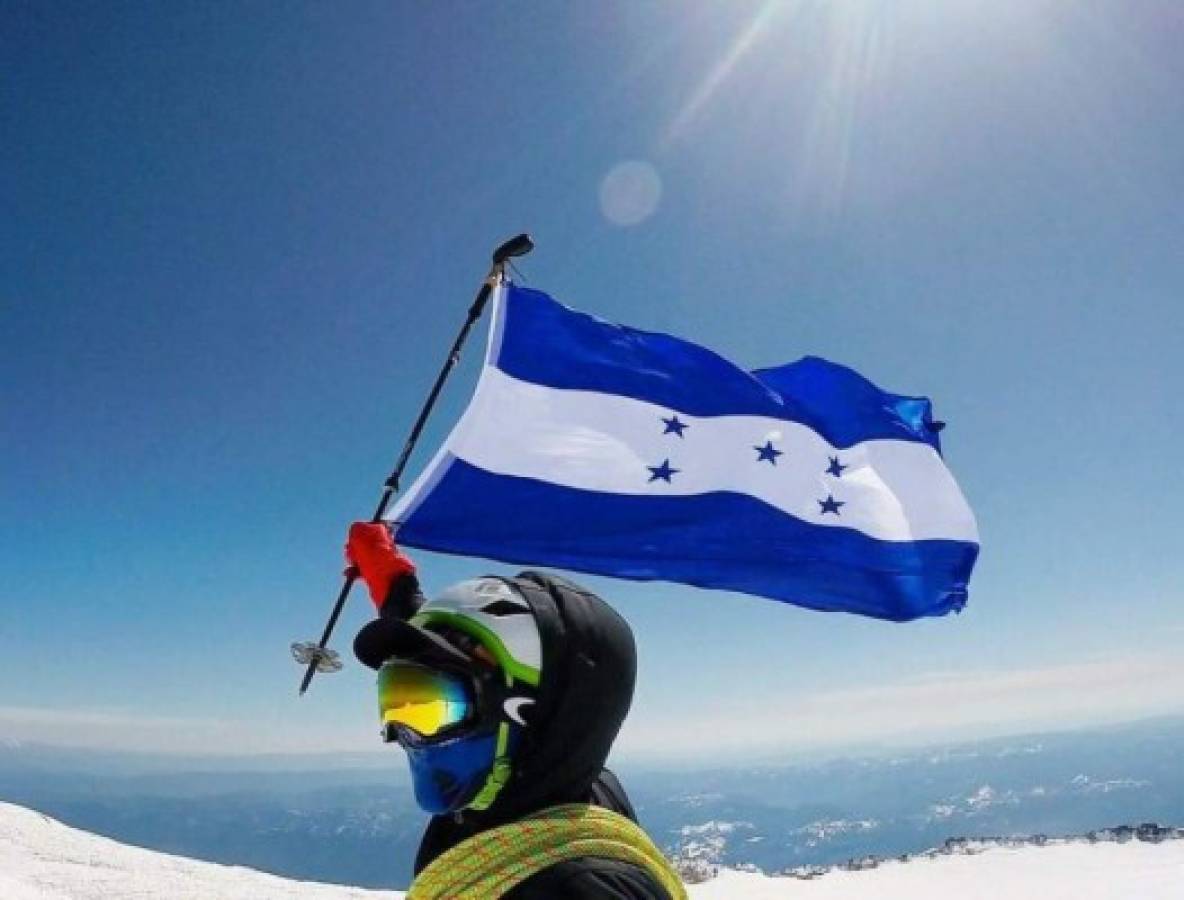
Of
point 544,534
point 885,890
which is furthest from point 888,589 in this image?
point 885,890

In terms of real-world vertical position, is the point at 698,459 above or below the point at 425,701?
above

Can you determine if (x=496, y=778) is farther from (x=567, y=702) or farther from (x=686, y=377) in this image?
(x=686, y=377)

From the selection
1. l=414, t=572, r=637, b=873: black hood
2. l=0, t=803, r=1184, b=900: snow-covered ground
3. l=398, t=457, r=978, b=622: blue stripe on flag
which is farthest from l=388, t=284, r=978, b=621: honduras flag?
l=0, t=803, r=1184, b=900: snow-covered ground

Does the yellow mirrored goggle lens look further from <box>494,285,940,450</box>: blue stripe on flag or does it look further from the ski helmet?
<box>494,285,940,450</box>: blue stripe on flag

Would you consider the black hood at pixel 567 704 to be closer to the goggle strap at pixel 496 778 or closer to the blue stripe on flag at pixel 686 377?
the goggle strap at pixel 496 778

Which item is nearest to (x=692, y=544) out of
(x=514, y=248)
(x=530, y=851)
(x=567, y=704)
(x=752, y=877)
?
(x=514, y=248)

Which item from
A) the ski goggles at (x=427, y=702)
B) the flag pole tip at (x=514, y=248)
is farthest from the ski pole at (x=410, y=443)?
the ski goggles at (x=427, y=702)
